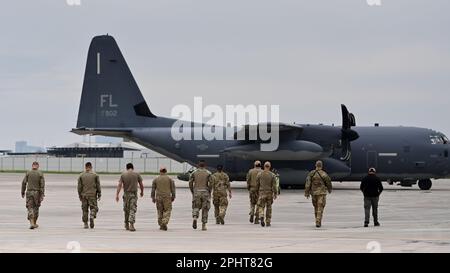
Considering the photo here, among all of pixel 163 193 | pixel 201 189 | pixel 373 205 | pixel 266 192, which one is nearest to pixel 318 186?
pixel 266 192

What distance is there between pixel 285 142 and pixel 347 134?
3456 mm

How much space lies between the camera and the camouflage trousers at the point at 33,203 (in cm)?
2178

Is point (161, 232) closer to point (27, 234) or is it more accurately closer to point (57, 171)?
point (27, 234)

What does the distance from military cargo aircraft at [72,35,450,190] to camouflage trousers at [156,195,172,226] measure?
22104 mm

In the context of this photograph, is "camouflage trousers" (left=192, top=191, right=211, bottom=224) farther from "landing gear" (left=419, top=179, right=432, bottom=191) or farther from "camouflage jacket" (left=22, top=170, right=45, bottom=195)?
"landing gear" (left=419, top=179, right=432, bottom=191)

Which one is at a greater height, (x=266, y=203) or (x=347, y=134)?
(x=347, y=134)

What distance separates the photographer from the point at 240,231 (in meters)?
20.9

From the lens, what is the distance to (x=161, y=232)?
20.5m

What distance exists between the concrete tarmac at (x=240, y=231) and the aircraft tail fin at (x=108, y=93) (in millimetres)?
14515

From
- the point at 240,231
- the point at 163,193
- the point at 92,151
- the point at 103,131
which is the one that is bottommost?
the point at 240,231

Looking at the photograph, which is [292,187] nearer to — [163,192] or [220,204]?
[220,204]

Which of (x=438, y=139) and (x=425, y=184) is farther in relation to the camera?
(x=425, y=184)
